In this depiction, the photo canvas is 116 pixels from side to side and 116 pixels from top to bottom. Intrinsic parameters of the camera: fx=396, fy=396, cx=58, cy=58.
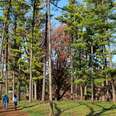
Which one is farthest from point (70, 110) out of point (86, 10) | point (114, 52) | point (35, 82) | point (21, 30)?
point (35, 82)

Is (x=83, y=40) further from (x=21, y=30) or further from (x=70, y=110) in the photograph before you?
(x=70, y=110)

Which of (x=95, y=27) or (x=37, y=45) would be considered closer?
(x=95, y=27)

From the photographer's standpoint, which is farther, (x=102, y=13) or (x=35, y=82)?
(x=35, y=82)

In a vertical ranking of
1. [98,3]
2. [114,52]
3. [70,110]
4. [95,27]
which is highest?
[98,3]

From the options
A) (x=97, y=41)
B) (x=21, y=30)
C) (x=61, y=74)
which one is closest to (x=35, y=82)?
(x=61, y=74)

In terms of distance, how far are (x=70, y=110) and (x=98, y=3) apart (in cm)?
1775

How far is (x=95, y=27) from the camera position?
143ft

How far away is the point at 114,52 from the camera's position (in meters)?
41.5

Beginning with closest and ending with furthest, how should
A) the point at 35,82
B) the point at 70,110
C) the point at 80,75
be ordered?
the point at 70,110 < the point at 80,75 < the point at 35,82

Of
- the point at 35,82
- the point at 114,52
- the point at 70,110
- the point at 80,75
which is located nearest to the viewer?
the point at 70,110

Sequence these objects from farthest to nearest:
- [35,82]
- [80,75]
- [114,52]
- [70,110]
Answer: [35,82], [80,75], [114,52], [70,110]

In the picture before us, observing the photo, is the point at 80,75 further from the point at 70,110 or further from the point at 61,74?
the point at 70,110

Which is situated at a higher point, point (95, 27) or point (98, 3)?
point (98, 3)

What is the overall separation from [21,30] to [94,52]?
9288mm
